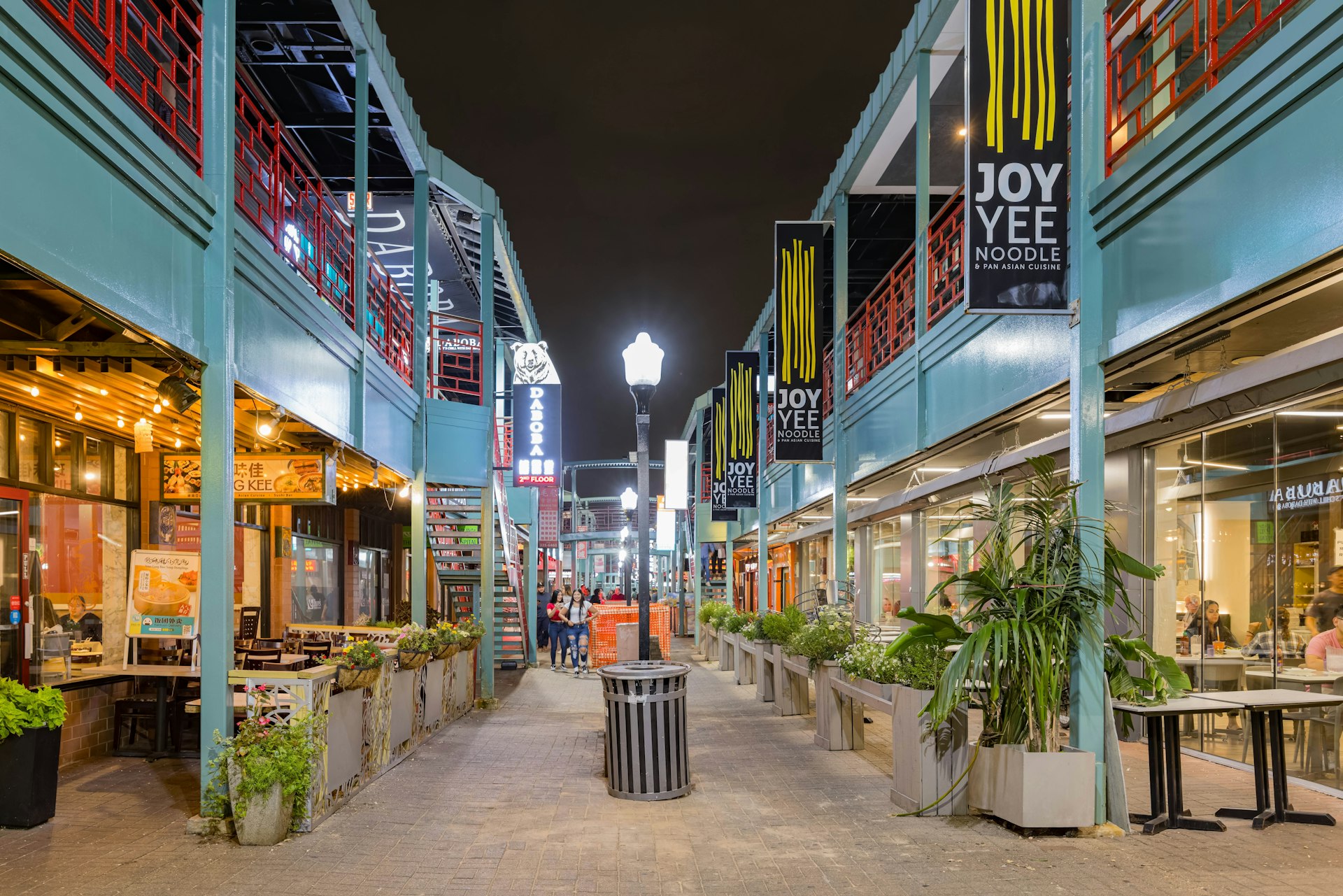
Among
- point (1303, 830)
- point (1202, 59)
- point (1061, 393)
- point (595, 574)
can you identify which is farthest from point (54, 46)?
point (595, 574)

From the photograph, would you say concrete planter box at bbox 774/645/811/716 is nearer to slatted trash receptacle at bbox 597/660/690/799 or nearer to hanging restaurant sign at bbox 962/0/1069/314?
slatted trash receptacle at bbox 597/660/690/799

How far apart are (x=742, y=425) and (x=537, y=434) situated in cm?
534

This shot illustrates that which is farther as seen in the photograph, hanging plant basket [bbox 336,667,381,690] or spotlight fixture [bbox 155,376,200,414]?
hanging plant basket [bbox 336,667,381,690]

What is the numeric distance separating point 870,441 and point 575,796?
7897 millimetres

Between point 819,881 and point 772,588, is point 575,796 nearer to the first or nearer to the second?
point 819,881

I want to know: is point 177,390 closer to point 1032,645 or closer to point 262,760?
point 262,760

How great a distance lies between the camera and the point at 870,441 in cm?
1476

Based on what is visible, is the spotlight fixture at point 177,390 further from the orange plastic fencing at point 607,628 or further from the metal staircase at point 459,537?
the orange plastic fencing at point 607,628

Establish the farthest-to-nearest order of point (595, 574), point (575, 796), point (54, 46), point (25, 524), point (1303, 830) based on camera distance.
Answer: point (595, 574) < point (25, 524) < point (575, 796) < point (1303, 830) < point (54, 46)

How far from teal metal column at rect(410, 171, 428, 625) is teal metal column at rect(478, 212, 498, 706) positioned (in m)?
1.35

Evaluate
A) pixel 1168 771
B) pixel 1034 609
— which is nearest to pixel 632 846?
pixel 1034 609

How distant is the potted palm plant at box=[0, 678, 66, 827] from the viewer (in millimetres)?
7148

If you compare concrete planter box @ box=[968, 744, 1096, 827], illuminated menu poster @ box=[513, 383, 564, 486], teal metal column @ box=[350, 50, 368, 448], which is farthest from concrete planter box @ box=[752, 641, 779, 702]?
concrete planter box @ box=[968, 744, 1096, 827]

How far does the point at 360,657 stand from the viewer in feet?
28.1
